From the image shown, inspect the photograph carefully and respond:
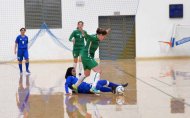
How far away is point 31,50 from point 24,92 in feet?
43.1

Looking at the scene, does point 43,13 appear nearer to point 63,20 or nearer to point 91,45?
point 63,20

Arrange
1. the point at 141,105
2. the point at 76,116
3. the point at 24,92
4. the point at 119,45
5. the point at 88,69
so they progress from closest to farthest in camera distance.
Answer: the point at 76,116 → the point at 141,105 → the point at 88,69 → the point at 24,92 → the point at 119,45

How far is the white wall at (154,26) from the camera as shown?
23.1 meters

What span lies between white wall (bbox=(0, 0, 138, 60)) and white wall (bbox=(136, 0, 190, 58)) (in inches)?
43.6

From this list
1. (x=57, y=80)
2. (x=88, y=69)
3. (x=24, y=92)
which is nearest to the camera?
(x=88, y=69)

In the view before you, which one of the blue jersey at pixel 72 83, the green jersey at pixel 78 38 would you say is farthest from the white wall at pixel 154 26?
the blue jersey at pixel 72 83

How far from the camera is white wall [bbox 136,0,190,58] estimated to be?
2309cm

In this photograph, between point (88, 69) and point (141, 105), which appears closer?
point (141, 105)

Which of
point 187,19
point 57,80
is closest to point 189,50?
point 187,19

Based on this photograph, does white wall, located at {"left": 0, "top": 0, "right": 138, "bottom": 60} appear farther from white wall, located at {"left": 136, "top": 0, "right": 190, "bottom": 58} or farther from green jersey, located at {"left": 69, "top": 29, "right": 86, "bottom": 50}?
green jersey, located at {"left": 69, "top": 29, "right": 86, "bottom": 50}

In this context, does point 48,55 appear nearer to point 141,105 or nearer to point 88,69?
point 88,69

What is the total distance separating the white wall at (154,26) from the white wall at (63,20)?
3.64 ft

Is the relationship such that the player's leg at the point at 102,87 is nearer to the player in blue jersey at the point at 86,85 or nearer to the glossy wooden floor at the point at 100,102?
the player in blue jersey at the point at 86,85

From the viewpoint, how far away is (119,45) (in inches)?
869
